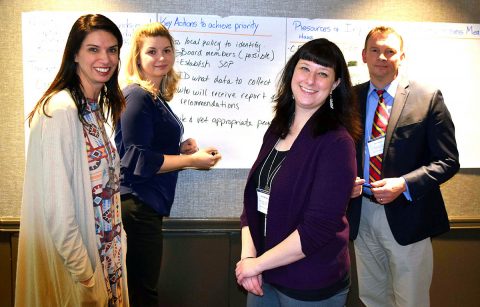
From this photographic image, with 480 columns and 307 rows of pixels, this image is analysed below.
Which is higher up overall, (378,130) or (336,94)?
(336,94)

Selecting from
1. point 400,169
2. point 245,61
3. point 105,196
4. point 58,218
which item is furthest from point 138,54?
point 400,169

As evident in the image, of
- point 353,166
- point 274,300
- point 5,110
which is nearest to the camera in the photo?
point 353,166

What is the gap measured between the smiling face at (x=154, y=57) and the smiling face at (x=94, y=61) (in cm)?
50

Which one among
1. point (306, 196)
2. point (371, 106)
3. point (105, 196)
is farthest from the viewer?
point (371, 106)

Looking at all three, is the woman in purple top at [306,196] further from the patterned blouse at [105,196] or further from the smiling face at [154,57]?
the smiling face at [154,57]

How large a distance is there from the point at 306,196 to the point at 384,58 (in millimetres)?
1128

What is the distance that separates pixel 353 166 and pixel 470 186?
183 centimetres

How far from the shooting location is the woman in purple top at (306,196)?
1.45 m

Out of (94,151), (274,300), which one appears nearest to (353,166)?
(274,300)

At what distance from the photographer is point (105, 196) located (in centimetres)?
172

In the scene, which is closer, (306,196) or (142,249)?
(306,196)

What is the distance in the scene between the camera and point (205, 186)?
2814 mm

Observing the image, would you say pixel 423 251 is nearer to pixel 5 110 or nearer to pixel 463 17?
pixel 463 17

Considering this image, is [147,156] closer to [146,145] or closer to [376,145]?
[146,145]
